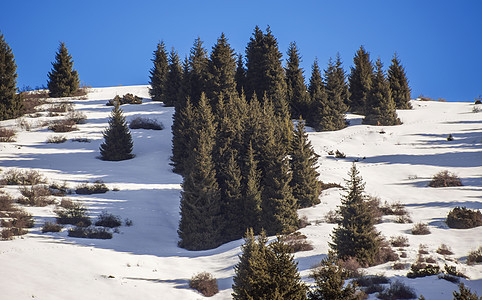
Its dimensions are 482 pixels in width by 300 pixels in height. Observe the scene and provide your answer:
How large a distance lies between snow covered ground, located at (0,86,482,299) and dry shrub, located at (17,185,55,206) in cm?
74

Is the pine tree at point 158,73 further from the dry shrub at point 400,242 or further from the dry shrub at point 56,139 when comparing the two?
the dry shrub at point 400,242

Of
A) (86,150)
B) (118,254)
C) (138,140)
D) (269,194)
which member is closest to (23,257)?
(118,254)

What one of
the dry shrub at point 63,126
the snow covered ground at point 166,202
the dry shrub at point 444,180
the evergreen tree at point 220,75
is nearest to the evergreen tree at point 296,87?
the snow covered ground at point 166,202

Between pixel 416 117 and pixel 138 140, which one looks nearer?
pixel 138 140

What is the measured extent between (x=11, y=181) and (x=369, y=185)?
87.2 ft

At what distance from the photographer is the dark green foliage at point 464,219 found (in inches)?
869

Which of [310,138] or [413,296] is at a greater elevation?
[310,138]

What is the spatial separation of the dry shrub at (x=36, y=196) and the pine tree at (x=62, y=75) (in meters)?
34.4

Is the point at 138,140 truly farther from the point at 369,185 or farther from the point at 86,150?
the point at 369,185

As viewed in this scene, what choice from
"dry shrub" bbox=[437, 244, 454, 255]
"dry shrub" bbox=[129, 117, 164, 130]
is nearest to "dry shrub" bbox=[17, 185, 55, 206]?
"dry shrub" bbox=[129, 117, 164, 130]

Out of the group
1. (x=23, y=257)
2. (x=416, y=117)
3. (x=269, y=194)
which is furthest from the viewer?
(x=416, y=117)

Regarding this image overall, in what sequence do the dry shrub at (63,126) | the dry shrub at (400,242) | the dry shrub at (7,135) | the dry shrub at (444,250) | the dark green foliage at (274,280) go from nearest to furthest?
the dark green foliage at (274,280), the dry shrub at (444,250), the dry shrub at (400,242), the dry shrub at (7,135), the dry shrub at (63,126)

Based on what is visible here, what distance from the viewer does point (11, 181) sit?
29.4 m

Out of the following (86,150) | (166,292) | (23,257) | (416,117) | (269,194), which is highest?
(416,117)
